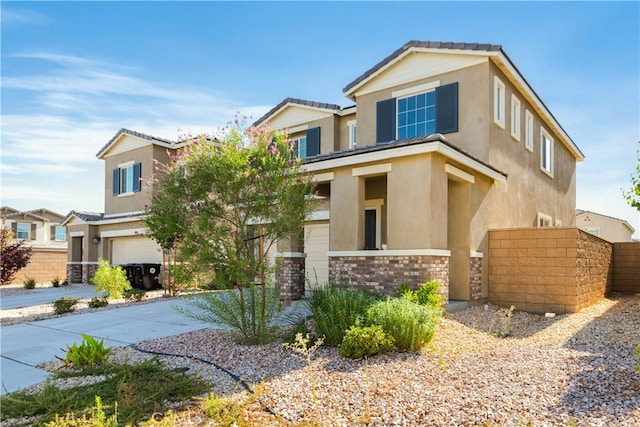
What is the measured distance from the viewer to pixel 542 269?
37.8 ft

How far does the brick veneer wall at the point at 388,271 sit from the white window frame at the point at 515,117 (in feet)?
20.0

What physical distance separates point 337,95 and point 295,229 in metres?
9.23

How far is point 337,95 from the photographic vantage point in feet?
52.5

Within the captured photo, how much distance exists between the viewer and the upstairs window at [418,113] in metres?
13.0

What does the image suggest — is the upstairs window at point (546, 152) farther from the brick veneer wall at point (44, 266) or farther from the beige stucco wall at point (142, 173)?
the brick veneer wall at point (44, 266)

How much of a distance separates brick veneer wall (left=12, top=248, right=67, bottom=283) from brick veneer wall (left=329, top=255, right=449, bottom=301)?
2535cm

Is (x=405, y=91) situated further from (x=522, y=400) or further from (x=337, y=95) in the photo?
(x=522, y=400)

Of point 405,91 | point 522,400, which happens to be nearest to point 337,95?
point 405,91

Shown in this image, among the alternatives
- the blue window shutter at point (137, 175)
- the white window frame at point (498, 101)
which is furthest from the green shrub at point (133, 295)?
the white window frame at point (498, 101)

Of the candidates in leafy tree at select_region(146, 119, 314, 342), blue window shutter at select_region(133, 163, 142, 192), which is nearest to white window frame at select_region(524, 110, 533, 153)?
leafy tree at select_region(146, 119, 314, 342)

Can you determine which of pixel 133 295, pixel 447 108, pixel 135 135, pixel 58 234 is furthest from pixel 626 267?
pixel 58 234

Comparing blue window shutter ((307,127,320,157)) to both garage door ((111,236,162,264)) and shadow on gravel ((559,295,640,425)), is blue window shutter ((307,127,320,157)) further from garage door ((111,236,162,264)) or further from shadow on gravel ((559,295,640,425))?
shadow on gravel ((559,295,640,425))

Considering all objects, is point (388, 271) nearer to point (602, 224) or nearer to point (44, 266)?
point (44, 266)

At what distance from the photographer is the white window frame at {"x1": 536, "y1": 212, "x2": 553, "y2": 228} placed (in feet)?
54.7
